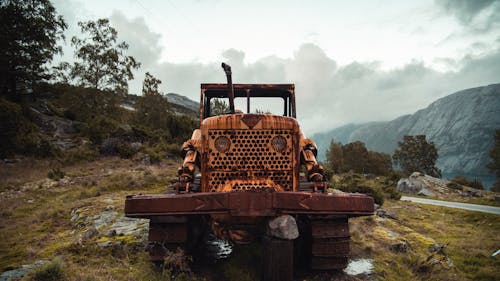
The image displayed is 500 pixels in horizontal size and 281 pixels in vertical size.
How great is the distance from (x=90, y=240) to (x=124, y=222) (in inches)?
43.5

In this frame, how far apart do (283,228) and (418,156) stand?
6126 centimetres

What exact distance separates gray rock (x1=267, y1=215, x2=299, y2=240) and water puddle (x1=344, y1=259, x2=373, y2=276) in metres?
1.54

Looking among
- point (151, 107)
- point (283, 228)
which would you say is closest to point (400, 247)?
point (283, 228)

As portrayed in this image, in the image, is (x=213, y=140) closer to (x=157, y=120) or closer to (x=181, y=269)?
(x=181, y=269)

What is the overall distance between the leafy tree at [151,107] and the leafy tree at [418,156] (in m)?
47.0

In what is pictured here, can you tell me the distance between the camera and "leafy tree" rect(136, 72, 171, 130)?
109 ft

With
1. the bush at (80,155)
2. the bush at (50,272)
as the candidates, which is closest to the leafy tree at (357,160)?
the bush at (80,155)

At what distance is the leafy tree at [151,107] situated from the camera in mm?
33125

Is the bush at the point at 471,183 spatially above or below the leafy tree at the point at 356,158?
below

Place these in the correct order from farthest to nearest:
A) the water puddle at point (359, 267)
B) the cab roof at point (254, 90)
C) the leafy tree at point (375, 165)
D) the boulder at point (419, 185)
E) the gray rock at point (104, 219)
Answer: the leafy tree at point (375, 165) < the boulder at point (419, 185) < the gray rock at point (104, 219) < the cab roof at point (254, 90) < the water puddle at point (359, 267)

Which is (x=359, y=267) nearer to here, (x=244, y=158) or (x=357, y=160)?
(x=244, y=158)

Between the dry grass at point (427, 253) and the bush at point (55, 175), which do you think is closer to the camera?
the dry grass at point (427, 253)

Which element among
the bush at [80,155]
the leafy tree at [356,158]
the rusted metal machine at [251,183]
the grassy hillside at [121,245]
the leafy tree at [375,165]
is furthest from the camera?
the leafy tree at [356,158]

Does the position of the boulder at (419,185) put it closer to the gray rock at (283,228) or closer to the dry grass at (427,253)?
the dry grass at (427,253)
